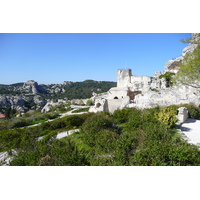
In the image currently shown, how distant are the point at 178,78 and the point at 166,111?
3.76 meters

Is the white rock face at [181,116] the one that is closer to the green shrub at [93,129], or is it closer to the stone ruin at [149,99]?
the stone ruin at [149,99]

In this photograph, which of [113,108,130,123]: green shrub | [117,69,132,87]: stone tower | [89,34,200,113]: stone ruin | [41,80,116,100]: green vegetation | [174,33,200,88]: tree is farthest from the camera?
[41,80,116,100]: green vegetation

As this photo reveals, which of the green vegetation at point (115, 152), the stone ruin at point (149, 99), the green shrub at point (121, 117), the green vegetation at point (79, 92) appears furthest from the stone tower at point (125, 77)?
the green vegetation at point (79, 92)

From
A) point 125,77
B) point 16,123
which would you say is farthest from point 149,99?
point 125,77

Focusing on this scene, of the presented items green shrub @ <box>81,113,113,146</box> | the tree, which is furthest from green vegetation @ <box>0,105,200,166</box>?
the tree

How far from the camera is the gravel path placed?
6.75 m

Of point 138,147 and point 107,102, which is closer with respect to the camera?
point 138,147

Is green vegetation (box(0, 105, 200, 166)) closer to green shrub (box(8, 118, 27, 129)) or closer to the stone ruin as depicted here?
the stone ruin

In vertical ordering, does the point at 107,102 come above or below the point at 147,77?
below

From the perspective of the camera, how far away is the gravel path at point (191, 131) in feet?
22.2

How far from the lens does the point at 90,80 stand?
121 m

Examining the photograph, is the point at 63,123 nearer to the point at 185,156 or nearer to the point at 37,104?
the point at 185,156

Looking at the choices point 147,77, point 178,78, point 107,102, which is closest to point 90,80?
point 147,77
